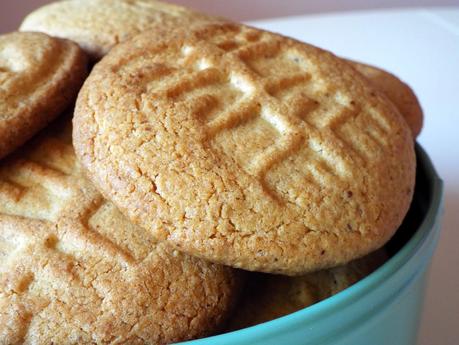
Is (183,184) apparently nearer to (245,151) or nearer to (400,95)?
(245,151)

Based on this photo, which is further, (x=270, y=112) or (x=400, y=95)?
(x=400, y=95)

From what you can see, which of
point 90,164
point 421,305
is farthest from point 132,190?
point 421,305

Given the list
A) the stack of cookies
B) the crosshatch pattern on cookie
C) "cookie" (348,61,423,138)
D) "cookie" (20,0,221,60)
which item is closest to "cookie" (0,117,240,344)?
the stack of cookies

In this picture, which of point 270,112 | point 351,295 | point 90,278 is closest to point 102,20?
point 270,112

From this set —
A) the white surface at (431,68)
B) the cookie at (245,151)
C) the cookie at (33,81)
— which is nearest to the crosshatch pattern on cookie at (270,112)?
the cookie at (245,151)

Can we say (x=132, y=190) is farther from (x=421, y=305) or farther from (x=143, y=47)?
(x=421, y=305)

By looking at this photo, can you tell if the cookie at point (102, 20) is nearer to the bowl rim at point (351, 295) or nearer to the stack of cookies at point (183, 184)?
the stack of cookies at point (183, 184)

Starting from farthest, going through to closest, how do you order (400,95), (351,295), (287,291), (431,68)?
1. (431,68)
2. (400,95)
3. (287,291)
4. (351,295)
